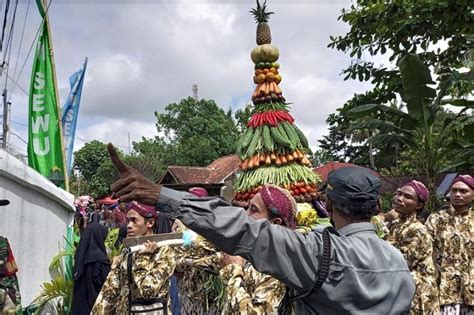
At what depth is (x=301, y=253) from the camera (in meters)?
1.79

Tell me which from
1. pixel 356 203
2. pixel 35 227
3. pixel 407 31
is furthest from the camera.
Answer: pixel 407 31

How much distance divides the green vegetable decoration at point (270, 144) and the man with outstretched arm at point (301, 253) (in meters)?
4.25

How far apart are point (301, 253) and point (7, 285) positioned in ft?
12.5

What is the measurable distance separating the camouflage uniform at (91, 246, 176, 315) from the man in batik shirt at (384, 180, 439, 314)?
7.08ft

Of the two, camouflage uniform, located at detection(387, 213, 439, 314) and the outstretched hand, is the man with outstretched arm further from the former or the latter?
camouflage uniform, located at detection(387, 213, 439, 314)

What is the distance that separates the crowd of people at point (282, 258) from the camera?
1.79 m

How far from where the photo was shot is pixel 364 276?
190cm

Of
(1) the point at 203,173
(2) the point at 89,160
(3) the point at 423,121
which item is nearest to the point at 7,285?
(3) the point at 423,121

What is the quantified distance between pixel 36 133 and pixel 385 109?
219 inches

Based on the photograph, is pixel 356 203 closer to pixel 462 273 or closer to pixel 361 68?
pixel 462 273

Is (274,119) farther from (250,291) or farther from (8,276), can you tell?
(250,291)

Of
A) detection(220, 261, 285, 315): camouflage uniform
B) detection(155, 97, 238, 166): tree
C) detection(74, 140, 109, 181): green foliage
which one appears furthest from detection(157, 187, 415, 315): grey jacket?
detection(74, 140, 109, 181): green foliage

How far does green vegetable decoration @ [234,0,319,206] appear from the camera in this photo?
6348 millimetres

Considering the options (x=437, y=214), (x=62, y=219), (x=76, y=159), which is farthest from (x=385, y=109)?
(x=76, y=159)
